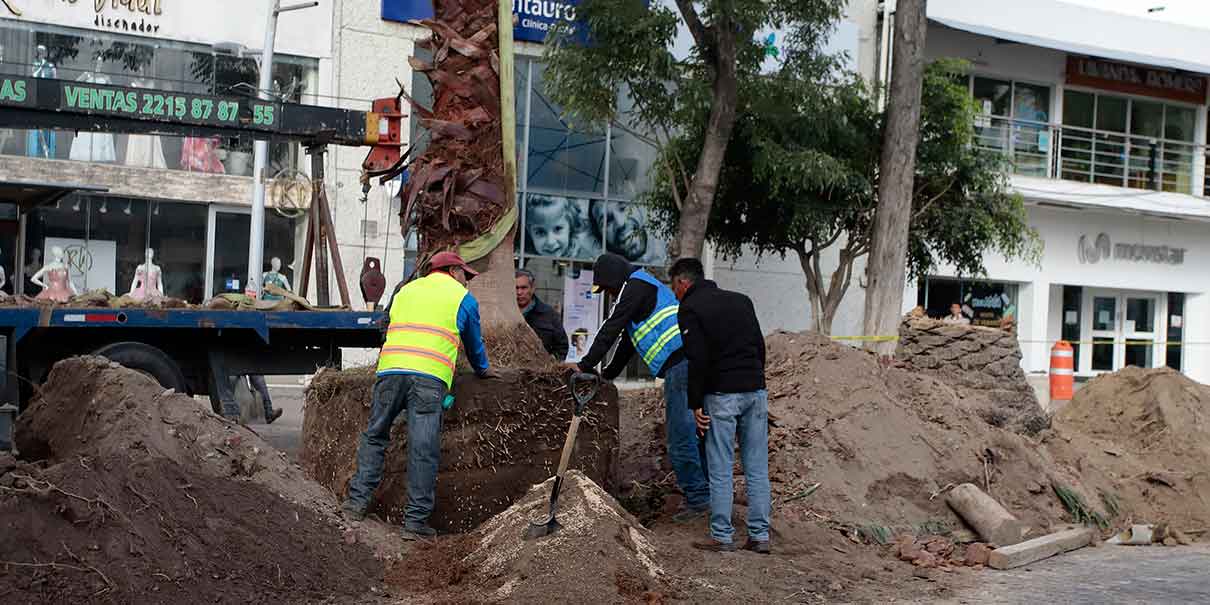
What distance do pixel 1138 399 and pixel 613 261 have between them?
698 cm

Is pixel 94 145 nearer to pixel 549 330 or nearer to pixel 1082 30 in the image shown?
pixel 549 330

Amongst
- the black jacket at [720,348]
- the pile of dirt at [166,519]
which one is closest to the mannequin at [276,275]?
the pile of dirt at [166,519]

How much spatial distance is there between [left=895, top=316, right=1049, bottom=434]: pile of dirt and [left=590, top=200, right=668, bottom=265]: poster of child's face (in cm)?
1093

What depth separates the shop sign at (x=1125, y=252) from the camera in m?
29.9

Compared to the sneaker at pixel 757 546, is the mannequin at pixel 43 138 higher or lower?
higher

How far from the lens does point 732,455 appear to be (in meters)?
8.43

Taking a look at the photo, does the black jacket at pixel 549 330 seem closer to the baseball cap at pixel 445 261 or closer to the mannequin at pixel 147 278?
the baseball cap at pixel 445 261

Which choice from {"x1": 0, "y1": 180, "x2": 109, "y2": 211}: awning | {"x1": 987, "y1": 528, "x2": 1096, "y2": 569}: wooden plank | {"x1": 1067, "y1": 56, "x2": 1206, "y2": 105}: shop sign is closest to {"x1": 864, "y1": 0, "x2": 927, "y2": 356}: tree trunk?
{"x1": 987, "y1": 528, "x2": 1096, "y2": 569}: wooden plank

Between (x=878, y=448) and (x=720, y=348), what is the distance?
2.76m

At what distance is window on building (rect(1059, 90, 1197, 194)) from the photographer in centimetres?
2950

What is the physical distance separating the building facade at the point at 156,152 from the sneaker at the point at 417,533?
13051 mm

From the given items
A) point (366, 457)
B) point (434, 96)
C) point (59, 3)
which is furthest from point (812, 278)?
point (366, 457)

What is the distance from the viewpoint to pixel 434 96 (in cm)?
971

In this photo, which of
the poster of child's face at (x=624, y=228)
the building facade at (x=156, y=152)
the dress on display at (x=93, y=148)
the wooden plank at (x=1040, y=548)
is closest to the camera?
the wooden plank at (x=1040, y=548)
